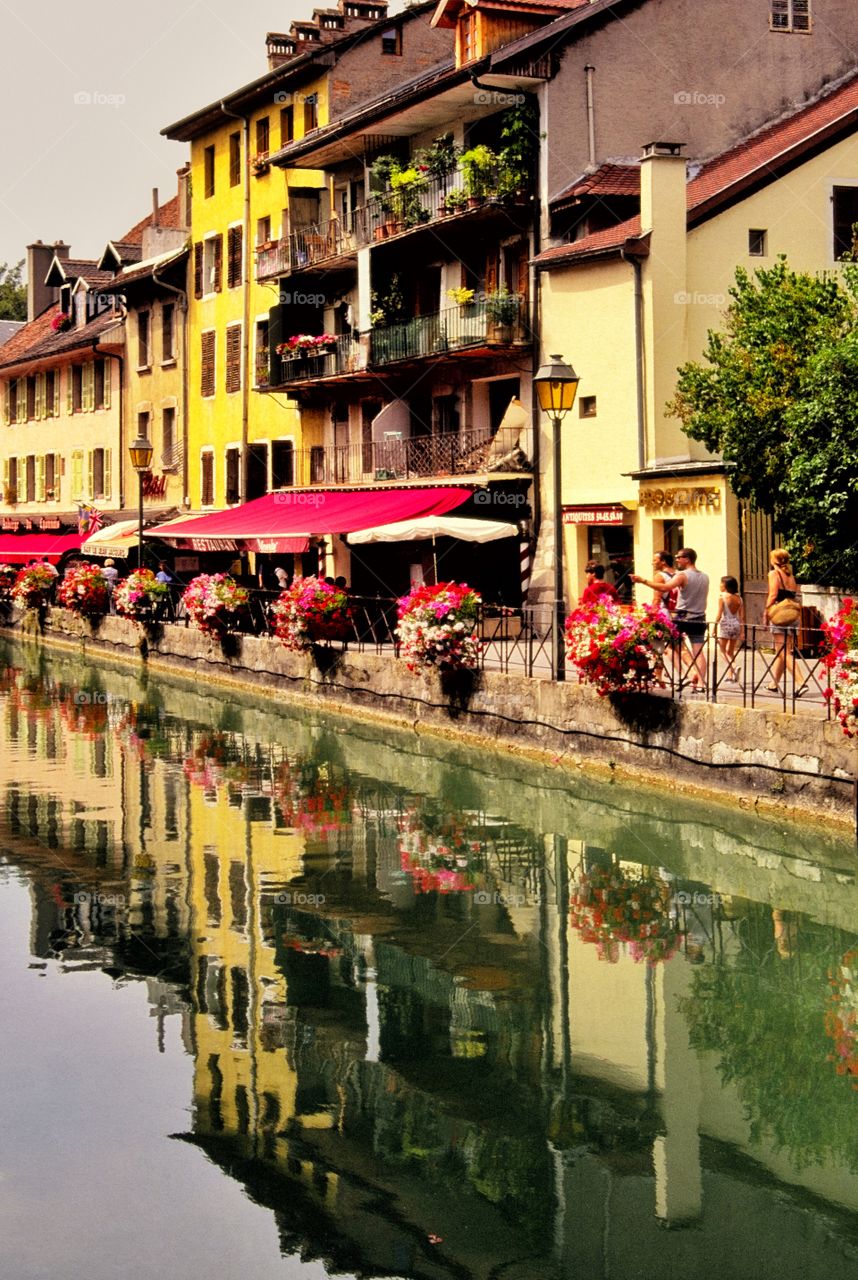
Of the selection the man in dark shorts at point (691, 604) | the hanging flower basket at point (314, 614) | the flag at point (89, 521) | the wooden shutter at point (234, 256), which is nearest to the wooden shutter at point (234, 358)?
the wooden shutter at point (234, 256)

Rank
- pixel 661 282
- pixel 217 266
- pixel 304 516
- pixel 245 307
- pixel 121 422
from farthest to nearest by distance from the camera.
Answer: pixel 121 422
pixel 217 266
pixel 245 307
pixel 304 516
pixel 661 282

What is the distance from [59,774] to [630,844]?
26.8ft

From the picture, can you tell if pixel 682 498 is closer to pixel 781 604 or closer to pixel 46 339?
pixel 781 604

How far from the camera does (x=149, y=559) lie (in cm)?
4472

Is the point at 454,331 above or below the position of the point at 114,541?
above

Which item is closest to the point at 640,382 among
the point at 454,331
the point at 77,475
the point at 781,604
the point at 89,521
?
the point at 454,331

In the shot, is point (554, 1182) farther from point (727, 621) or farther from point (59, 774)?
point (59, 774)

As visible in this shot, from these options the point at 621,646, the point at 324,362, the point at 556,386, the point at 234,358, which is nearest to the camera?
the point at 621,646

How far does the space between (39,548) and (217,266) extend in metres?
9.42

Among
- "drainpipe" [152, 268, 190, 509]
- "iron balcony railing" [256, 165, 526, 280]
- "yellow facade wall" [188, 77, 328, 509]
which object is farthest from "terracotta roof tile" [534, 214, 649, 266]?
"drainpipe" [152, 268, 190, 509]

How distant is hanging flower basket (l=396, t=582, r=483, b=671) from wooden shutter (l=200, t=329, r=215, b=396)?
2563 centimetres

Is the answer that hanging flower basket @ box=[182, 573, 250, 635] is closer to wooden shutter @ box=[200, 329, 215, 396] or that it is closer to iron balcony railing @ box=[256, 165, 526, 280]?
iron balcony railing @ box=[256, 165, 526, 280]

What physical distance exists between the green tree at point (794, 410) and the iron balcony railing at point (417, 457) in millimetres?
6028

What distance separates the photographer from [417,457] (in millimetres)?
36188
